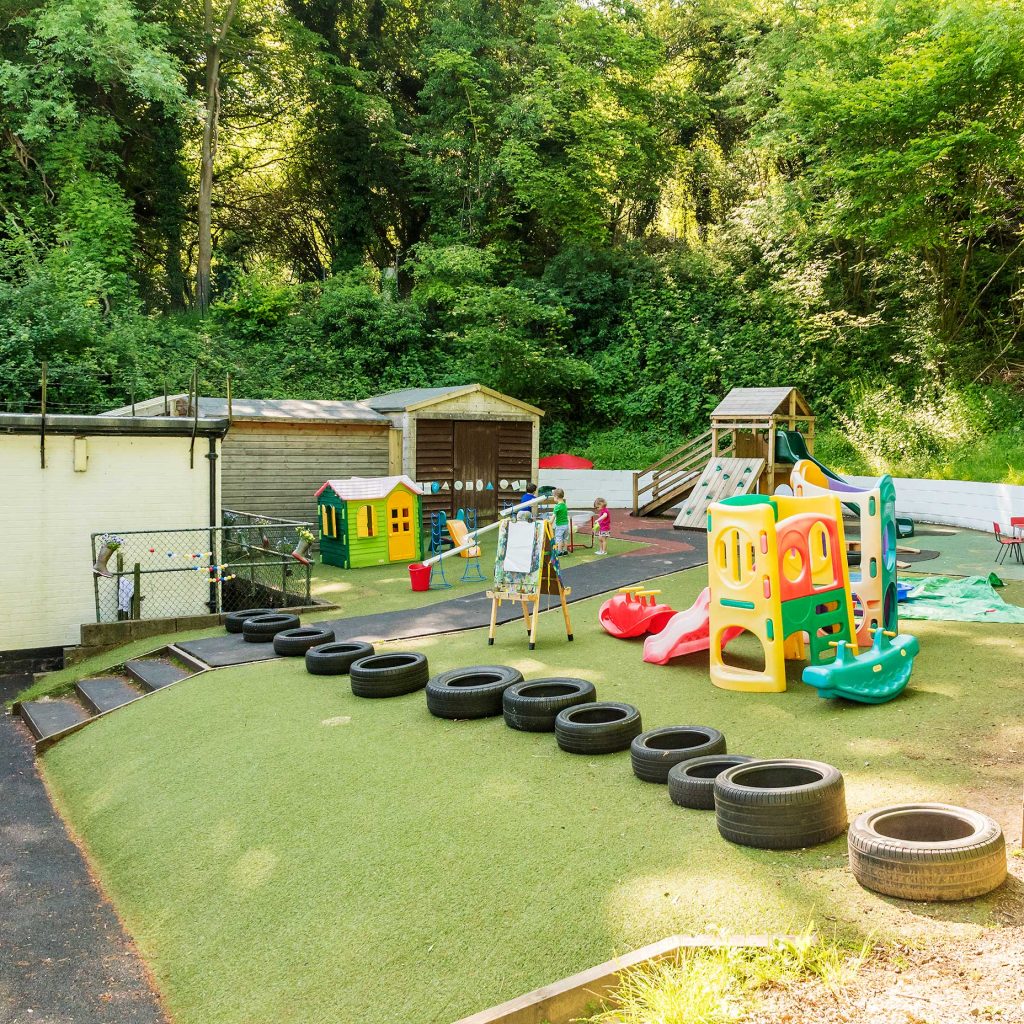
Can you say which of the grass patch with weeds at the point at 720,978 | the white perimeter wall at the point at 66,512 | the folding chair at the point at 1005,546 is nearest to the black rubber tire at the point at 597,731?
the grass patch with weeds at the point at 720,978

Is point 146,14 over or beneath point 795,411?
over

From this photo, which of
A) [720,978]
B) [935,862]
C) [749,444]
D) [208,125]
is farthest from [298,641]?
[208,125]

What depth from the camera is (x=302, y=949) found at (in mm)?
4633

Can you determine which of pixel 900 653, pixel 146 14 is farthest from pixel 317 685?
pixel 146 14

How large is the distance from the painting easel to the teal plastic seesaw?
3.35 meters

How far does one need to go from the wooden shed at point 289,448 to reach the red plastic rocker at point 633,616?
9438 millimetres

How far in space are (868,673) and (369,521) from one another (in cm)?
1063

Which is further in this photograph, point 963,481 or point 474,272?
point 474,272

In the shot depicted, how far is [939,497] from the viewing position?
18641 millimetres

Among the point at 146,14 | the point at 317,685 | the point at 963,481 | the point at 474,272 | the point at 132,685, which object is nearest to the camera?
the point at 317,685

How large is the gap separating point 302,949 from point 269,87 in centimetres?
3153

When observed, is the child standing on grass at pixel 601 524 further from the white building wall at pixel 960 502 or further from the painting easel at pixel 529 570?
the white building wall at pixel 960 502

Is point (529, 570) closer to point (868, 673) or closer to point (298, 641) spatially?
point (298, 641)

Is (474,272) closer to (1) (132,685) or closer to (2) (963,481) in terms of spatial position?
(2) (963,481)
